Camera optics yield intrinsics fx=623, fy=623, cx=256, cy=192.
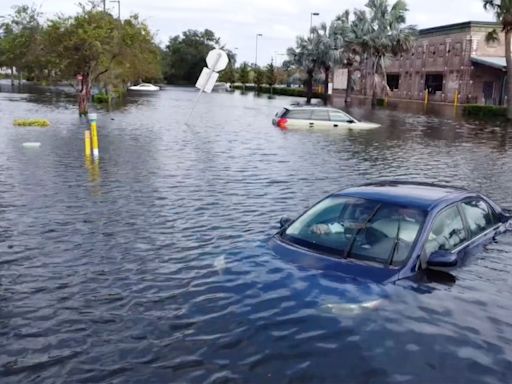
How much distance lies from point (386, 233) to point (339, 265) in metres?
0.71

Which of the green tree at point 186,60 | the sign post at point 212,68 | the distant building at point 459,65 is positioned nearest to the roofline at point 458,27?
the distant building at point 459,65

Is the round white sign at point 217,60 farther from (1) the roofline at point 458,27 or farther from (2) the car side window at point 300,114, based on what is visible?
(1) the roofline at point 458,27

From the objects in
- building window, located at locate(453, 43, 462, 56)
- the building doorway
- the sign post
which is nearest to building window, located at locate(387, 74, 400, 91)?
building window, located at locate(453, 43, 462, 56)

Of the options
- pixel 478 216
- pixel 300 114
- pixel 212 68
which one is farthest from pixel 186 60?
pixel 478 216

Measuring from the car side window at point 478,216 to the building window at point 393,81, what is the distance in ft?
253

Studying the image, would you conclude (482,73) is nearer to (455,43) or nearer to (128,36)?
(455,43)

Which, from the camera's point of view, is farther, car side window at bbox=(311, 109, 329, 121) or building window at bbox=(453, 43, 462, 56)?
building window at bbox=(453, 43, 462, 56)

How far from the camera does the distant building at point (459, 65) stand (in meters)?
62.5

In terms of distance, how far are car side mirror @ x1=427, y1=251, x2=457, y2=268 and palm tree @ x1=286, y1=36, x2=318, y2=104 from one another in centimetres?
6419

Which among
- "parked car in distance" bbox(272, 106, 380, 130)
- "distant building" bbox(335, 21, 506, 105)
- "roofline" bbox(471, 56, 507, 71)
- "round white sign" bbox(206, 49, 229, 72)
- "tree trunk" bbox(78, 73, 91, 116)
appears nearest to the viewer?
"round white sign" bbox(206, 49, 229, 72)

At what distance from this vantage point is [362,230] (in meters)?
7.04

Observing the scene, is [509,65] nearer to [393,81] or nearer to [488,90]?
[488,90]

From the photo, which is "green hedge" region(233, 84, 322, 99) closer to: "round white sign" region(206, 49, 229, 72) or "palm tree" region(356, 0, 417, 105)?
"palm tree" region(356, 0, 417, 105)

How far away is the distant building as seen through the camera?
6253 centimetres
